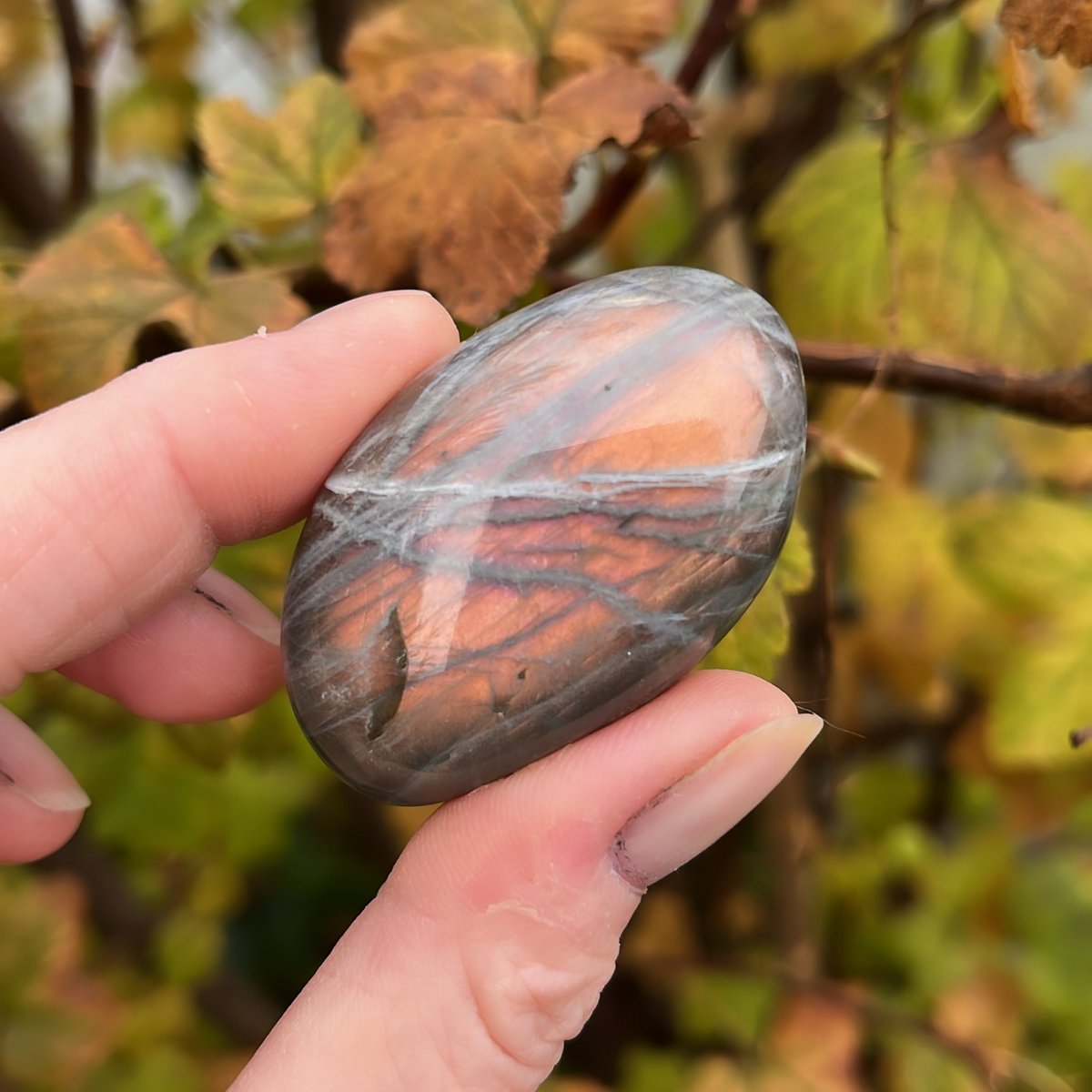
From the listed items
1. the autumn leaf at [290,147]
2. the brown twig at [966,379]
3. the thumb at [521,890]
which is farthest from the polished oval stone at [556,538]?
the autumn leaf at [290,147]

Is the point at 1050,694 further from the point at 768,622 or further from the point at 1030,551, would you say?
the point at 768,622

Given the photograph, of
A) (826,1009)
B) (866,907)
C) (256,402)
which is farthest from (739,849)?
(256,402)

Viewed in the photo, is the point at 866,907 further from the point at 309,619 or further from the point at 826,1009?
the point at 309,619

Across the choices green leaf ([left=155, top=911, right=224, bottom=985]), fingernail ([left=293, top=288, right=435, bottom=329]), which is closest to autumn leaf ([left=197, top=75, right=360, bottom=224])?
fingernail ([left=293, top=288, right=435, bottom=329])

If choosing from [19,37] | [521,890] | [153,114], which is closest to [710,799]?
[521,890]

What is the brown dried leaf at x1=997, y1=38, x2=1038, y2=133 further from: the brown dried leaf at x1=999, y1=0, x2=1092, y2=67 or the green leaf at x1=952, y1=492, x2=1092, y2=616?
the green leaf at x1=952, y1=492, x2=1092, y2=616

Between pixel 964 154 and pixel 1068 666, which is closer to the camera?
pixel 964 154
